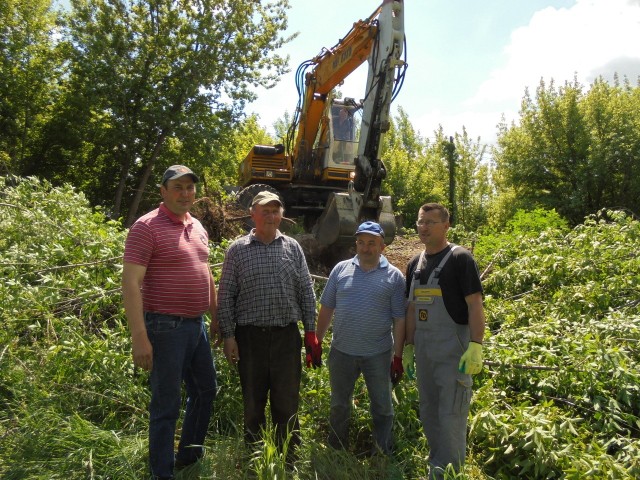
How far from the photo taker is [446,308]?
2967mm

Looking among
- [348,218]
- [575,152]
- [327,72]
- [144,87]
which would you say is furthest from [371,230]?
[575,152]

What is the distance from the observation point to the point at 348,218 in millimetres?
7660

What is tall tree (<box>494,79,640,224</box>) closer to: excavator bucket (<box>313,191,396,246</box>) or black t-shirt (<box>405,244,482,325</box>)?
excavator bucket (<box>313,191,396,246</box>)

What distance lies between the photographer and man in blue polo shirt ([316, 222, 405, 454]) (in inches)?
128

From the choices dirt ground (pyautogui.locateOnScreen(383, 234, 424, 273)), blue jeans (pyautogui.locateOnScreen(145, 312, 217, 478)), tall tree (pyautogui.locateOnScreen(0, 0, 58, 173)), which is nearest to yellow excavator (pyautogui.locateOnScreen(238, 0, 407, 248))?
dirt ground (pyautogui.locateOnScreen(383, 234, 424, 273))

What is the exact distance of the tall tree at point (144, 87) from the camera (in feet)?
42.2

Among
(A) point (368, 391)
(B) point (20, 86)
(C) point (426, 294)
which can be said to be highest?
(B) point (20, 86)

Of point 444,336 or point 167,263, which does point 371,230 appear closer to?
point 444,336

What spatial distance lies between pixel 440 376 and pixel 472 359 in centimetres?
26

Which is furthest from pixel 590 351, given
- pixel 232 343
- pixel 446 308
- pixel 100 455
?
pixel 100 455

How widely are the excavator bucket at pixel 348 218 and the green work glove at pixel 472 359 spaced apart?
A: 16.0 feet

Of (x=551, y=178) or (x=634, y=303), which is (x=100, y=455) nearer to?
(x=634, y=303)

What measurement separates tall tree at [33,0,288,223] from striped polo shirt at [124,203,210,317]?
10.6 metres

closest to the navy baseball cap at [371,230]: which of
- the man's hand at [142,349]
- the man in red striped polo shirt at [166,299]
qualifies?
the man in red striped polo shirt at [166,299]
